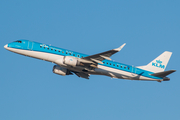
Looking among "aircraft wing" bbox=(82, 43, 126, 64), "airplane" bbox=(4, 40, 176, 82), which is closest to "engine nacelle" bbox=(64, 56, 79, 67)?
"airplane" bbox=(4, 40, 176, 82)

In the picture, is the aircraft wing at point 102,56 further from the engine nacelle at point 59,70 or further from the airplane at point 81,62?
the engine nacelle at point 59,70

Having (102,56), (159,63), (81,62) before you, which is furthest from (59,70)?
(159,63)

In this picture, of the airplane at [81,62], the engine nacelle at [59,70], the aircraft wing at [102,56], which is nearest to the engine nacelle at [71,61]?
the airplane at [81,62]

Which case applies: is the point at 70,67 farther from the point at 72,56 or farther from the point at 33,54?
the point at 33,54

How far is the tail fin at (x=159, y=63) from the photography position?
181 feet

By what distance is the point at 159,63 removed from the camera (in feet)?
184

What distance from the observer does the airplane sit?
4784 centimetres

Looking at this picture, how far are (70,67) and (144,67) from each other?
48.2 ft

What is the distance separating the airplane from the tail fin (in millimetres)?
1711

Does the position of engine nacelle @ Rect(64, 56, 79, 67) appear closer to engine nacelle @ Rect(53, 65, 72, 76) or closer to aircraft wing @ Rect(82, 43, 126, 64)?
aircraft wing @ Rect(82, 43, 126, 64)

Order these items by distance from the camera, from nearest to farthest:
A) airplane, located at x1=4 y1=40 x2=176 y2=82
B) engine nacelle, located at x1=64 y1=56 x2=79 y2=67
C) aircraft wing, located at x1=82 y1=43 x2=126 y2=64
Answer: aircraft wing, located at x1=82 y1=43 x2=126 y2=64 < engine nacelle, located at x1=64 y1=56 x2=79 y2=67 < airplane, located at x1=4 y1=40 x2=176 y2=82

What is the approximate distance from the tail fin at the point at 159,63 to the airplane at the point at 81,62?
1.71 metres

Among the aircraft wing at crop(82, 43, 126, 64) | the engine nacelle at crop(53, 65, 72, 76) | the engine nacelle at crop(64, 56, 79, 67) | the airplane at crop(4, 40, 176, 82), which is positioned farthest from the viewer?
the engine nacelle at crop(53, 65, 72, 76)

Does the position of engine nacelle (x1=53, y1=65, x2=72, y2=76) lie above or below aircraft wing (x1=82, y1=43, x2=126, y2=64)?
below
